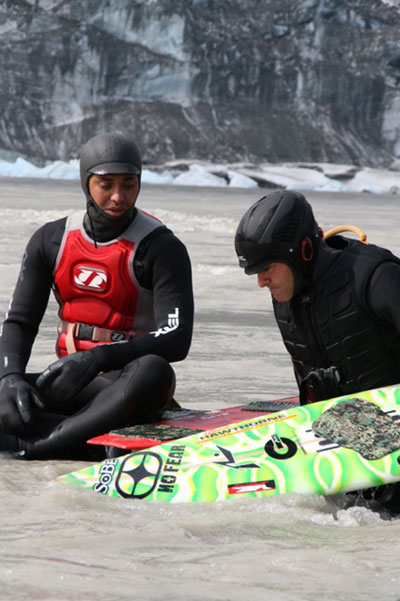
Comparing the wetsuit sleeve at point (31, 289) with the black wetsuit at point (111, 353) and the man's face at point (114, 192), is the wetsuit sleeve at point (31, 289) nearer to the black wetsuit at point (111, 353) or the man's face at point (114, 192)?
the black wetsuit at point (111, 353)

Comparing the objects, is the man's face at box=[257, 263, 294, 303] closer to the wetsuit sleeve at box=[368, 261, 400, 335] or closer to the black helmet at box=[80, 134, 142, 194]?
the wetsuit sleeve at box=[368, 261, 400, 335]

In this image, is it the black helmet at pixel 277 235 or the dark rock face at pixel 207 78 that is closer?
the black helmet at pixel 277 235

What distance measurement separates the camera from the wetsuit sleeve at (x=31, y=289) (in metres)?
4.37

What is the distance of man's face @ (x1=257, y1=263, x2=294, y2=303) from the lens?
11.9 ft

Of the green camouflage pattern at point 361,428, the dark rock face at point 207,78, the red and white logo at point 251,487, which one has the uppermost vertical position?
the green camouflage pattern at point 361,428

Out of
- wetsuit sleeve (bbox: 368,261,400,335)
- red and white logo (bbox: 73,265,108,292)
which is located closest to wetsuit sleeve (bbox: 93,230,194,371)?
red and white logo (bbox: 73,265,108,292)

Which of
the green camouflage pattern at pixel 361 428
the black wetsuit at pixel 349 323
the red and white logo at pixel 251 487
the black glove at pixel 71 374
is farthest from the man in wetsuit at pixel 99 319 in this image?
the green camouflage pattern at pixel 361 428

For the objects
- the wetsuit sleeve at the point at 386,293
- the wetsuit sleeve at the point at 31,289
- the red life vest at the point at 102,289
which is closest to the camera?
the wetsuit sleeve at the point at 386,293

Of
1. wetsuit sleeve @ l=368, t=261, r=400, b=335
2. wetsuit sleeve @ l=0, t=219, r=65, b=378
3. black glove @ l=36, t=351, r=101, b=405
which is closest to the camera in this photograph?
wetsuit sleeve @ l=368, t=261, r=400, b=335

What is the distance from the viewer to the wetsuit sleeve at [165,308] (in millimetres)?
4117

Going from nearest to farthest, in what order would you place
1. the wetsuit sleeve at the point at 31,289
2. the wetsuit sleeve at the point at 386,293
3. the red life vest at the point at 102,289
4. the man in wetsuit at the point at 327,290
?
the wetsuit sleeve at the point at 386,293 → the man in wetsuit at the point at 327,290 → the red life vest at the point at 102,289 → the wetsuit sleeve at the point at 31,289

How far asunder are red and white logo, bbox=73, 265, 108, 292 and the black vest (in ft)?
2.79

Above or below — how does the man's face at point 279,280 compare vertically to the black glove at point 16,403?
above

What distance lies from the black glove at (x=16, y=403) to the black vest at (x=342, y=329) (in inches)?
44.1
